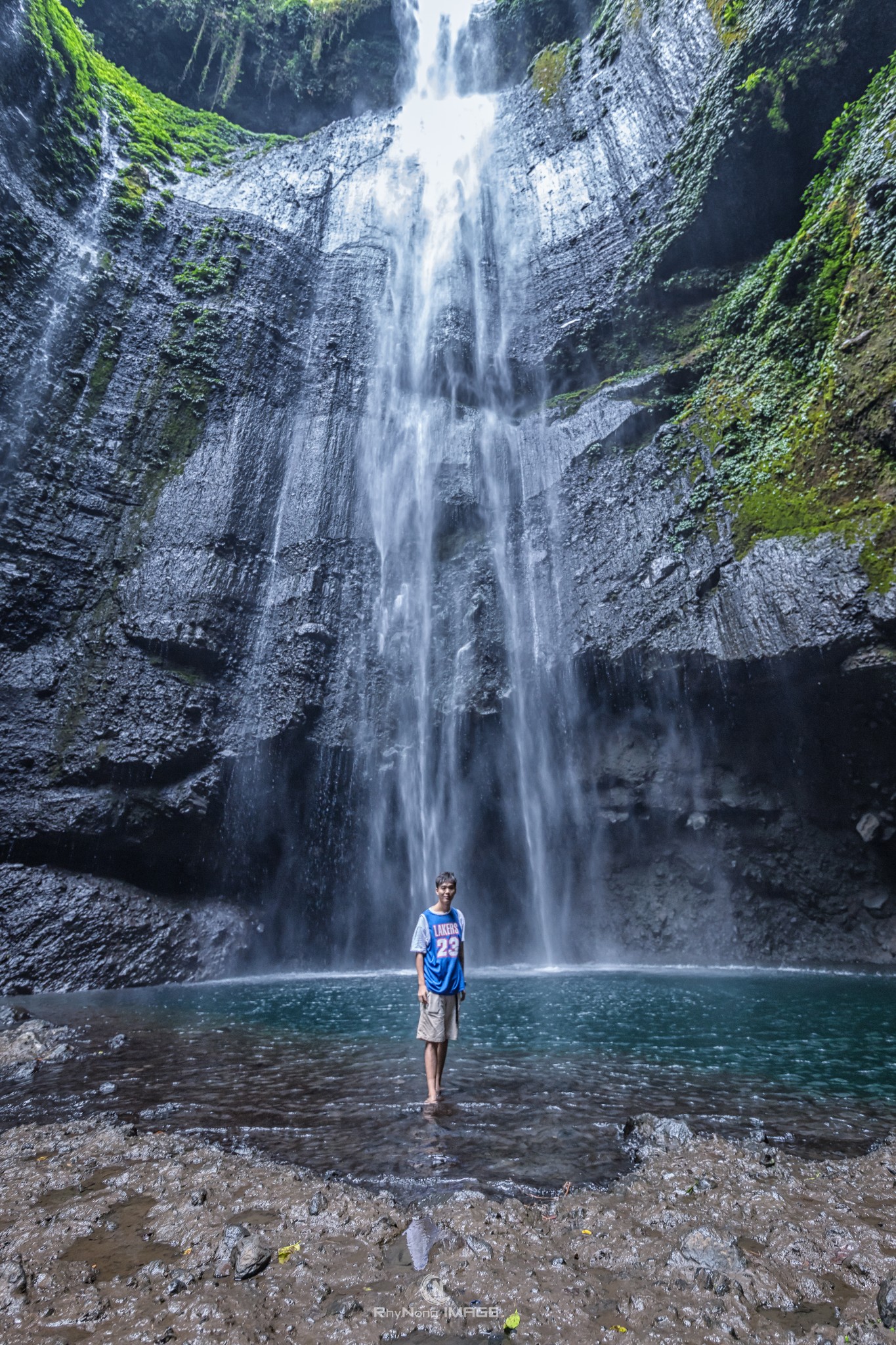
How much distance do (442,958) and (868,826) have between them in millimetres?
11001

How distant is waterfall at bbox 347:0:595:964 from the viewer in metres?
14.7

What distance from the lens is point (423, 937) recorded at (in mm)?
4348

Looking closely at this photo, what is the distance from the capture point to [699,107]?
51.6 ft

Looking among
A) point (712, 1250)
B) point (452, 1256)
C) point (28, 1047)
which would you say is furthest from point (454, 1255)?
point (28, 1047)

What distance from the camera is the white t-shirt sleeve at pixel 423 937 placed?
14.3ft

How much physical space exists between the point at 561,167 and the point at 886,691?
698 inches

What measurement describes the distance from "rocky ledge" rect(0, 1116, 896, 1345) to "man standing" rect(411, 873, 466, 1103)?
4.36 ft

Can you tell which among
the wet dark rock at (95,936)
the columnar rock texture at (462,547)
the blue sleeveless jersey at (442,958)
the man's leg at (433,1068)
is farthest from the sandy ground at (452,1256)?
the columnar rock texture at (462,547)

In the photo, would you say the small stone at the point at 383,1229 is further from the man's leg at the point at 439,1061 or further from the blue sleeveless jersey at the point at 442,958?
the blue sleeveless jersey at the point at 442,958

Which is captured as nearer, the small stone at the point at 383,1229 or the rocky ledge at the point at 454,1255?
the rocky ledge at the point at 454,1255

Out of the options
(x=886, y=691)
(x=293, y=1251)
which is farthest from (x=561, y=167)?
(x=293, y=1251)

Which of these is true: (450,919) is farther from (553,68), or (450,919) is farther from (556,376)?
(553,68)

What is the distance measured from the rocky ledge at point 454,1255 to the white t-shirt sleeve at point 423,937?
4.83 feet

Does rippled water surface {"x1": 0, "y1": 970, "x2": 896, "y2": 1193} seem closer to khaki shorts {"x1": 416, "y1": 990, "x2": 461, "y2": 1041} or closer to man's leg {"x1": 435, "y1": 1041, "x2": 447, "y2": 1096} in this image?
man's leg {"x1": 435, "y1": 1041, "x2": 447, "y2": 1096}
